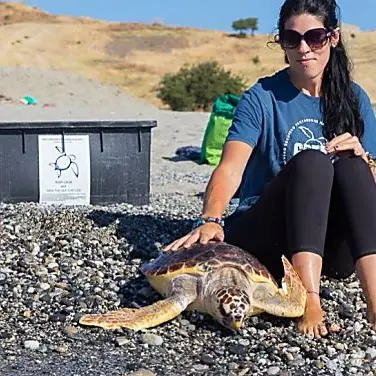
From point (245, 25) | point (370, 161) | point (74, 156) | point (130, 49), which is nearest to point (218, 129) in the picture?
point (74, 156)

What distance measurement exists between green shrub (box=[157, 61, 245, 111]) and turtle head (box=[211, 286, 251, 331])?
22119 mm

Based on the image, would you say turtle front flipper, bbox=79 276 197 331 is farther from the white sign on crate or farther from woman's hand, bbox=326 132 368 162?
the white sign on crate

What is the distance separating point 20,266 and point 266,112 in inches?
52.1

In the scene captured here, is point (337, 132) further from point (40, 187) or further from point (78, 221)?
point (40, 187)

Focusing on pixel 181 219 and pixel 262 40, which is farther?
pixel 262 40

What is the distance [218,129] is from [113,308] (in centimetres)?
634

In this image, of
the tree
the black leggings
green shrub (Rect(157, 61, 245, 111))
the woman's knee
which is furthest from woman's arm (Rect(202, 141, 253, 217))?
the tree

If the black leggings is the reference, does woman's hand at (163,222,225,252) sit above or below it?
below

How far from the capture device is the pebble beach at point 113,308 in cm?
283

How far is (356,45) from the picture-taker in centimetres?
Result: 4950

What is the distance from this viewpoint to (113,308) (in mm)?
3371

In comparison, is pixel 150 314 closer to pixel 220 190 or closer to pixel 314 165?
pixel 220 190

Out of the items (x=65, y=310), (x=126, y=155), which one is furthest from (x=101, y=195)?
(x=65, y=310)

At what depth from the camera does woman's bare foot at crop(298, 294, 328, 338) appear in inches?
120
